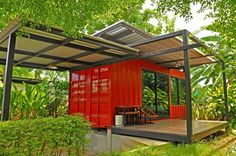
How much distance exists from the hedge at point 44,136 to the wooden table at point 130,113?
3247 millimetres

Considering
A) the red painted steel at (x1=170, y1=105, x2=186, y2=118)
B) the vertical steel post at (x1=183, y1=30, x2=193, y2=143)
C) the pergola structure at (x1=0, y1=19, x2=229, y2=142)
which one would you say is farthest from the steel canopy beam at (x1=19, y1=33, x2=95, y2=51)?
the red painted steel at (x1=170, y1=105, x2=186, y2=118)

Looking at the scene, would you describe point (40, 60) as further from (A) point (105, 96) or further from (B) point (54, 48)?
(A) point (105, 96)

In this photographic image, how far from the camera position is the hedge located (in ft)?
11.4

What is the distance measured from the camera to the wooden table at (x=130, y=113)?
7.71 m

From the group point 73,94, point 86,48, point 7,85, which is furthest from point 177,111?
point 7,85

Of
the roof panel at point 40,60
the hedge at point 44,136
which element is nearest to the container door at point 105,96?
the roof panel at point 40,60

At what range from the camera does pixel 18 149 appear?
3559mm

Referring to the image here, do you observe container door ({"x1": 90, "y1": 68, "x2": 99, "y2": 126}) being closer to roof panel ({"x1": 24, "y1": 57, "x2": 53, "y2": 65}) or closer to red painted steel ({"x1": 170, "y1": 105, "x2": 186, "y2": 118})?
roof panel ({"x1": 24, "y1": 57, "x2": 53, "y2": 65})

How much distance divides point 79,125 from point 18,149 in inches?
48.3

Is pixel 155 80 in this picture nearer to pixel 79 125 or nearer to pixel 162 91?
pixel 162 91

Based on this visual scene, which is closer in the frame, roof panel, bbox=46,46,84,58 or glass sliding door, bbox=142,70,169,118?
roof panel, bbox=46,46,84,58

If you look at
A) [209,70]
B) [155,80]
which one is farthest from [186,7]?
[209,70]

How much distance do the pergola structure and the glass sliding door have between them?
37.8 inches

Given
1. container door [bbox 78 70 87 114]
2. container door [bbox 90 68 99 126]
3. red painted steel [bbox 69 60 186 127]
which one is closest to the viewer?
red painted steel [bbox 69 60 186 127]
